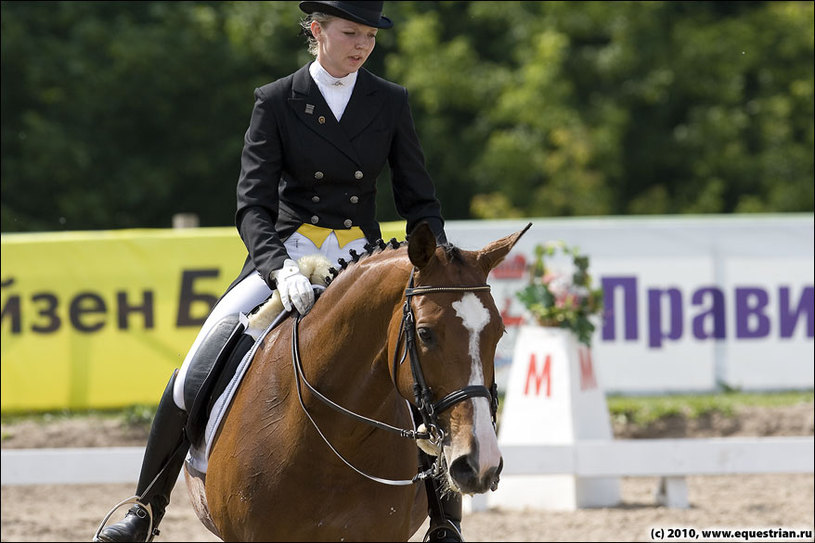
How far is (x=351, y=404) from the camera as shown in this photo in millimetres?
4047

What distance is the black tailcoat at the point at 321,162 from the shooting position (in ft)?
14.6

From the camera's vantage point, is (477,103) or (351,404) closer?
(351,404)

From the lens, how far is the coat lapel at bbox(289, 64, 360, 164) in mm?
4473

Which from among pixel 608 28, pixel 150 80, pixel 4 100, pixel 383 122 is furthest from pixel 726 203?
pixel 383 122

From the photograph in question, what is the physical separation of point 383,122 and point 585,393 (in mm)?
4645

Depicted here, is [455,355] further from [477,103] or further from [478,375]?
[477,103]

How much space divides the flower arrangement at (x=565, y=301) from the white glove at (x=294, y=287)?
16.2 feet

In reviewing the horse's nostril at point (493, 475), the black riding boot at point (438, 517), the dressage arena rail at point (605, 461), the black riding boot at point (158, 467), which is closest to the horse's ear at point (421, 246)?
the horse's nostril at point (493, 475)

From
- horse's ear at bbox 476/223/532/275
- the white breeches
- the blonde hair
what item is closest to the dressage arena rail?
the white breeches

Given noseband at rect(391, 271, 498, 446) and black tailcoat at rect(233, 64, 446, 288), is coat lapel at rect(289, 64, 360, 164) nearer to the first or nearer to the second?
black tailcoat at rect(233, 64, 446, 288)

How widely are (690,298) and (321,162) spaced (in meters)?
7.70

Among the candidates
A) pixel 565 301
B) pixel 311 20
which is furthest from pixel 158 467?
pixel 565 301

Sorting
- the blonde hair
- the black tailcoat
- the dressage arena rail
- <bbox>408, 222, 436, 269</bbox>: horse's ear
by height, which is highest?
the blonde hair

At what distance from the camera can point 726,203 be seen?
72.0 ft
